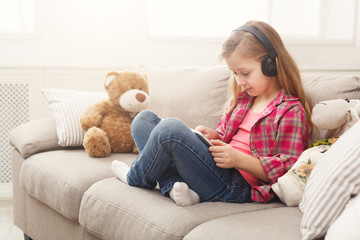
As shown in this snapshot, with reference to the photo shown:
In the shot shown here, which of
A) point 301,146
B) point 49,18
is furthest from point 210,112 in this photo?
point 49,18

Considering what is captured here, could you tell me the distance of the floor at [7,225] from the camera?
238 cm

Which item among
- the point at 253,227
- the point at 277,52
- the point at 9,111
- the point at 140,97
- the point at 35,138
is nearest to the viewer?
the point at 253,227

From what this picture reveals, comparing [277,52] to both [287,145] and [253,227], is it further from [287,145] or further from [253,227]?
[253,227]

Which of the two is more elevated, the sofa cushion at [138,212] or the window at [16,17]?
the window at [16,17]

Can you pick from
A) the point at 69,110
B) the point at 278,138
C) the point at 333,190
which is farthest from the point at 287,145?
the point at 69,110

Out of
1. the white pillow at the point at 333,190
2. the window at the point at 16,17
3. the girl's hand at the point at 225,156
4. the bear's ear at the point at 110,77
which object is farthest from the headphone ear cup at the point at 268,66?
the window at the point at 16,17

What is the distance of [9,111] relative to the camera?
299 centimetres

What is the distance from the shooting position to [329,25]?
11.5 ft

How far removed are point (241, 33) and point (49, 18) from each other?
5.66ft

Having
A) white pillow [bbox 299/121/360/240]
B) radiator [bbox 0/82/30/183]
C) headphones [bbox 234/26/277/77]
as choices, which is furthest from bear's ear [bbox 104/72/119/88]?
white pillow [bbox 299/121/360/240]

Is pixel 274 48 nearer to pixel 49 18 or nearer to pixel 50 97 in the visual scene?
pixel 50 97

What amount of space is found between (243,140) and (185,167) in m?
0.33

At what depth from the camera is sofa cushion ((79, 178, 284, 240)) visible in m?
1.30

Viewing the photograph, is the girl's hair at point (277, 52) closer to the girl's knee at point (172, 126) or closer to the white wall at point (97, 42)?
the girl's knee at point (172, 126)
